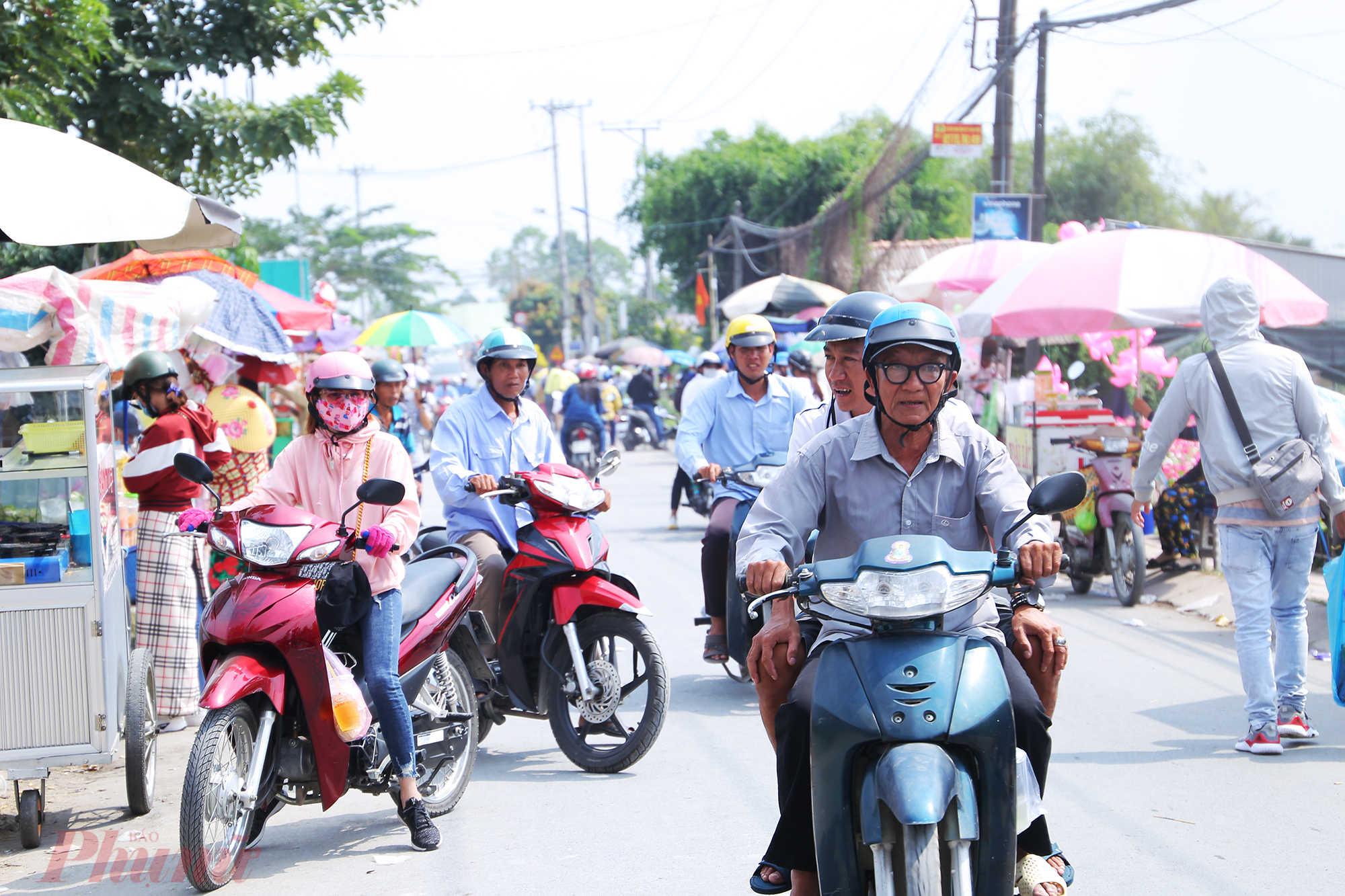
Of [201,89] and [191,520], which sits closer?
[191,520]

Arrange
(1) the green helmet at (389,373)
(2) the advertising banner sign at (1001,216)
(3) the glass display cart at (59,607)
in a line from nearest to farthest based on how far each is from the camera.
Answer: (3) the glass display cart at (59,607), (1) the green helmet at (389,373), (2) the advertising banner sign at (1001,216)

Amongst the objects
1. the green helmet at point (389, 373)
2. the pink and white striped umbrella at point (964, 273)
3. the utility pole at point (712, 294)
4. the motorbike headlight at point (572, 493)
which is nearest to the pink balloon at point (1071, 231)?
the pink and white striped umbrella at point (964, 273)

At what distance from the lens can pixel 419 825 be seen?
454cm

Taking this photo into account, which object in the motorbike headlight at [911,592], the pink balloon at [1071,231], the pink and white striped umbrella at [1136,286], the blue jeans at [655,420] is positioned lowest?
the blue jeans at [655,420]

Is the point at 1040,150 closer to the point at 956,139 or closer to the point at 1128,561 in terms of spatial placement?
the point at 956,139

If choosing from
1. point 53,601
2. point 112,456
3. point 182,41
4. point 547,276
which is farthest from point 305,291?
point 547,276

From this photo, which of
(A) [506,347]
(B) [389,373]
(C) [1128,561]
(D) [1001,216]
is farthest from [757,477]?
(D) [1001,216]

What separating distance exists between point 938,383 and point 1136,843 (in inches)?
86.6

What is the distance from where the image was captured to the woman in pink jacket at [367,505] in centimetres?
447

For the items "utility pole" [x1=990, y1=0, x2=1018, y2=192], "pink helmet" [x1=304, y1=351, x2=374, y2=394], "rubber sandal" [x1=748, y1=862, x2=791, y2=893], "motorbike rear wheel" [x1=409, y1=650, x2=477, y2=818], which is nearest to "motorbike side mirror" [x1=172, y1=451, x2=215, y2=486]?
"pink helmet" [x1=304, y1=351, x2=374, y2=394]

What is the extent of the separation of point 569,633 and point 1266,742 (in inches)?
122

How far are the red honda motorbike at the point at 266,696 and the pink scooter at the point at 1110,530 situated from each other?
654cm

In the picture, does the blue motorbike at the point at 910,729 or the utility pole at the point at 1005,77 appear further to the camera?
the utility pole at the point at 1005,77

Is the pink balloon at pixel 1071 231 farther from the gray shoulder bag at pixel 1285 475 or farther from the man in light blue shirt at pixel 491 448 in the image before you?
the man in light blue shirt at pixel 491 448
